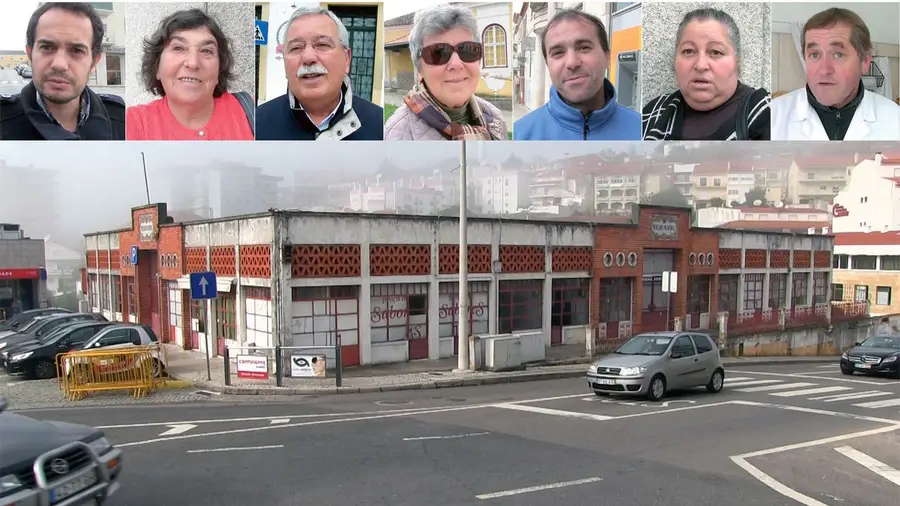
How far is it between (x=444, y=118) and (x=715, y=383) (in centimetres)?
955

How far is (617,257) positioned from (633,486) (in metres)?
18.5

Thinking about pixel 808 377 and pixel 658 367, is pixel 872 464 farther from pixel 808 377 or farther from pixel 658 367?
pixel 808 377

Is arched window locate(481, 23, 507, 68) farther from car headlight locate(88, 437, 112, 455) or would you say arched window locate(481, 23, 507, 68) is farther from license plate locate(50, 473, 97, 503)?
license plate locate(50, 473, 97, 503)

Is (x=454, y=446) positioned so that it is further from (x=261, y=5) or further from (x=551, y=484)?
(x=261, y=5)

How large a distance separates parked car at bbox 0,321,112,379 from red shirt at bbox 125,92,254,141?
32.3ft

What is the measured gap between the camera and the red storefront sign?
23688 mm

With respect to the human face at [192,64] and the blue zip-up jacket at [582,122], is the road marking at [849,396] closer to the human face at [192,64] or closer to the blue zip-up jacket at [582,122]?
the blue zip-up jacket at [582,122]

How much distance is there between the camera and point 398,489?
788cm

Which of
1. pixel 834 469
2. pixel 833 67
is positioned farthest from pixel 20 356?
pixel 833 67

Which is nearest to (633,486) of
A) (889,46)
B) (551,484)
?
(551,484)

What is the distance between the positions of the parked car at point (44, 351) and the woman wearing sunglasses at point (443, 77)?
1229cm

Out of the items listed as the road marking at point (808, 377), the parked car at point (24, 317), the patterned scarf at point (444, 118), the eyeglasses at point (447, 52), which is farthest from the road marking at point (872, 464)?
the parked car at point (24, 317)

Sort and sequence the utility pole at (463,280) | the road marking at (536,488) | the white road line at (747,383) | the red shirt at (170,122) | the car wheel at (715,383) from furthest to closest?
the utility pole at (463,280), the white road line at (747,383), the car wheel at (715,383), the red shirt at (170,122), the road marking at (536,488)

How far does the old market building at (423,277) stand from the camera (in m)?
19.9
